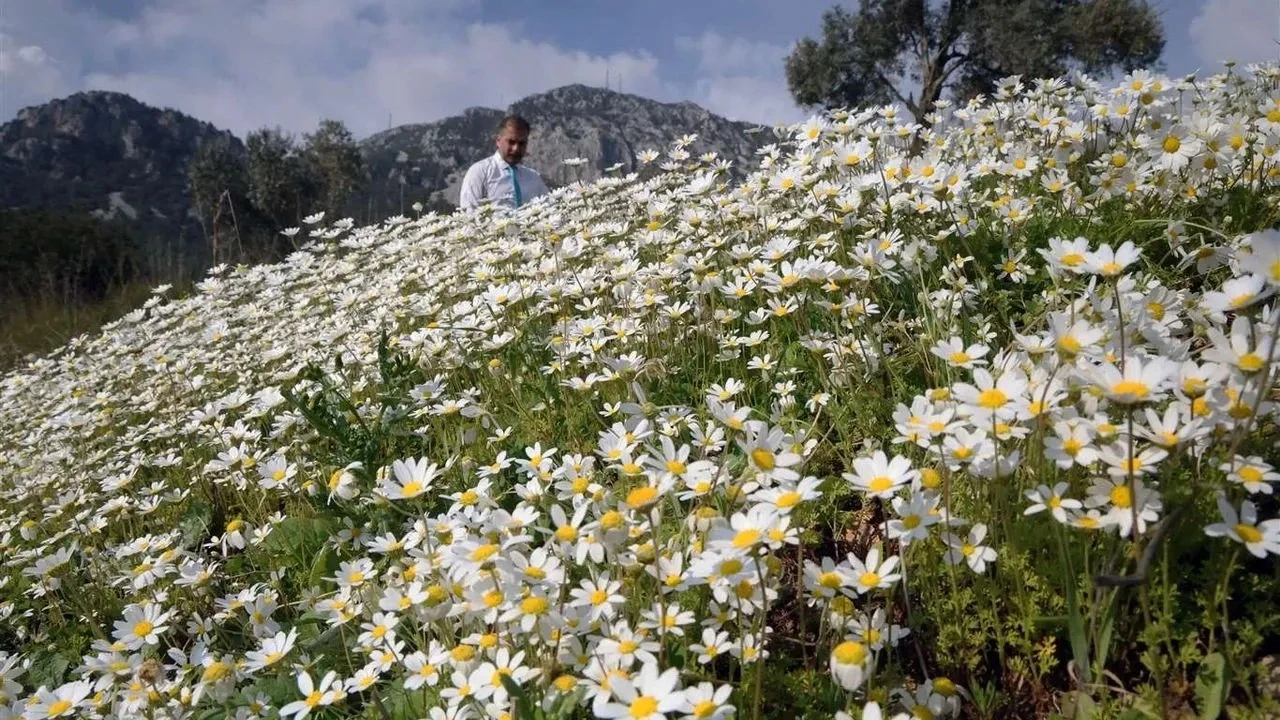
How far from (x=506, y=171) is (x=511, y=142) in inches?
12.0

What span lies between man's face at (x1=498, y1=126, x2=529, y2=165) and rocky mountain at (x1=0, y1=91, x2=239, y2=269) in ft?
148

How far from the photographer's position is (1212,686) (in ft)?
4.26

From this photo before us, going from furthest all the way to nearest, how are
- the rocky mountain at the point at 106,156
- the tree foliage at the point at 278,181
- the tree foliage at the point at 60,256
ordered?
the rocky mountain at the point at 106,156, the tree foliage at the point at 278,181, the tree foliage at the point at 60,256

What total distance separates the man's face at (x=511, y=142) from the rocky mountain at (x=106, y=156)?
45014 millimetres

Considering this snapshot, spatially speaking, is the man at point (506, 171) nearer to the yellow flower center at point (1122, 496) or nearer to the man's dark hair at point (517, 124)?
the man's dark hair at point (517, 124)

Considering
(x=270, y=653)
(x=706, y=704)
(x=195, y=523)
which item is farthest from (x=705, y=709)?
(x=195, y=523)

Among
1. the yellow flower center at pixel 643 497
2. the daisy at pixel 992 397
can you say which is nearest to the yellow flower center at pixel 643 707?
the yellow flower center at pixel 643 497

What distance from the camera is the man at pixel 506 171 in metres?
7.75

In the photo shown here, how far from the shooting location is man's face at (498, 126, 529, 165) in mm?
7883

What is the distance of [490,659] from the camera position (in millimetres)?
1502

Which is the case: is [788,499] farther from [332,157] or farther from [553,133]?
[553,133]

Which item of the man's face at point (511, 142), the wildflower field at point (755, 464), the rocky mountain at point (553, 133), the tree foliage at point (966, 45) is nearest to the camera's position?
the wildflower field at point (755, 464)

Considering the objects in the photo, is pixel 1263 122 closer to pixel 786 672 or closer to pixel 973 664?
pixel 973 664

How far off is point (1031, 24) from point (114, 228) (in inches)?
972
